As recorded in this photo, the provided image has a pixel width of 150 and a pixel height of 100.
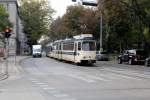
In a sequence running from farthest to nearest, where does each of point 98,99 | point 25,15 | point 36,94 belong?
point 25,15, point 36,94, point 98,99

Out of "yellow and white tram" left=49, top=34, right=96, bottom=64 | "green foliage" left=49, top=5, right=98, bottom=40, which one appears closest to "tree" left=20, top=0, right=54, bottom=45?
"green foliage" left=49, top=5, right=98, bottom=40

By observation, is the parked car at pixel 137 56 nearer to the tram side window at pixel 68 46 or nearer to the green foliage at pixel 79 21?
the tram side window at pixel 68 46

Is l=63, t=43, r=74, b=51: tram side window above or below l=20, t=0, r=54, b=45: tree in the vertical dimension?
below

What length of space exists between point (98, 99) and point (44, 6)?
111m

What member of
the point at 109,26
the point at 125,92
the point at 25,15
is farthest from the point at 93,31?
the point at 125,92

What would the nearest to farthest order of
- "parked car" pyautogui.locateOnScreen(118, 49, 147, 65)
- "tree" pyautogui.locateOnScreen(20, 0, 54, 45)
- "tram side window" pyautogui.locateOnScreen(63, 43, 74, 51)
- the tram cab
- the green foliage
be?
the tram cab < "tram side window" pyautogui.locateOnScreen(63, 43, 74, 51) < "parked car" pyautogui.locateOnScreen(118, 49, 147, 65) < the green foliage < "tree" pyautogui.locateOnScreen(20, 0, 54, 45)

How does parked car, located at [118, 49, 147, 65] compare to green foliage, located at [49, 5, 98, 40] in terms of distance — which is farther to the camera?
green foliage, located at [49, 5, 98, 40]

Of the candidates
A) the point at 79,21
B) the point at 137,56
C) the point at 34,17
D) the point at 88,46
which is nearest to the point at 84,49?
the point at 88,46

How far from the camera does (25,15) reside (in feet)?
397

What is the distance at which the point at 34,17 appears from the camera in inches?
4737

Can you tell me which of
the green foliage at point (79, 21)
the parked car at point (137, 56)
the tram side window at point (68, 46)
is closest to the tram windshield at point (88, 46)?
the tram side window at point (68, 46)

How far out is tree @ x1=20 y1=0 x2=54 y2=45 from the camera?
12075 centimetres

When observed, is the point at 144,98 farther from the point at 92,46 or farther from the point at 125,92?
the point at 92,46

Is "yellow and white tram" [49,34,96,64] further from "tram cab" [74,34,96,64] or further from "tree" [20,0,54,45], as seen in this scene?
"tree" [20,0,54,45]
